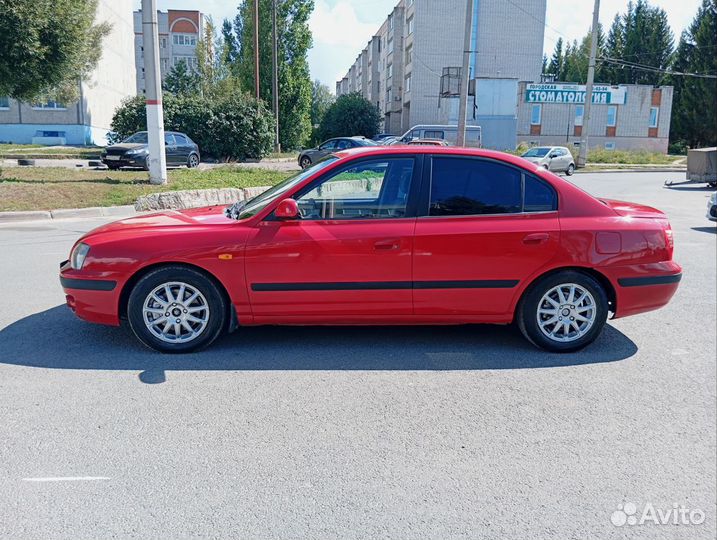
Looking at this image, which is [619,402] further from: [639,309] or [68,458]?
[68,458]

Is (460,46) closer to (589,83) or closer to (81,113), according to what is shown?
(589,83)

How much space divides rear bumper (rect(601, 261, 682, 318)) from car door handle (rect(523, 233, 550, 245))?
556 millimetres

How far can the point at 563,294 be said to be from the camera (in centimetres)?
480

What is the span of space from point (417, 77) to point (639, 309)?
5349 cm

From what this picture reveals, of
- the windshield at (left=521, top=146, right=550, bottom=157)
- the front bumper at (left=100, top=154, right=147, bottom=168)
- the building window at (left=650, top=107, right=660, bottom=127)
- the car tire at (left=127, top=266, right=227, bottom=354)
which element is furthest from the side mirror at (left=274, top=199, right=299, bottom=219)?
the building window at (left=650, top=107, right=660, bottom=127)

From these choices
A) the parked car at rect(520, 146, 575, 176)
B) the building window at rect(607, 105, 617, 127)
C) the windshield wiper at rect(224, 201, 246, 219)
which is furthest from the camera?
the building window at rect(607, 105, 617, 127)

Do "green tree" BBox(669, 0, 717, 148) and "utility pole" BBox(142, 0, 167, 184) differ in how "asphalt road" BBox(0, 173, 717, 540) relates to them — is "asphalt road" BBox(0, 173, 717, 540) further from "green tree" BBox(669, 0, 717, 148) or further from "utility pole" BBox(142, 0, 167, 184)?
"green tree" BBox(669, 0, 717, 148)

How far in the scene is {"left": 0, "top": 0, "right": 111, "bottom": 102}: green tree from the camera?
46.2ft

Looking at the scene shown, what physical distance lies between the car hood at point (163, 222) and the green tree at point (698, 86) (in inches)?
2632

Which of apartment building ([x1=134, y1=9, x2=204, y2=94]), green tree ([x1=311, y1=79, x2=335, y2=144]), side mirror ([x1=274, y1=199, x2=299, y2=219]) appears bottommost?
side mirror ([x1=274, y1=199, x2=299, y2=219])

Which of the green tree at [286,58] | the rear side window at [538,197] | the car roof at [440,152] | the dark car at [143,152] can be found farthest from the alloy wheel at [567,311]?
the green tree at [286,58]

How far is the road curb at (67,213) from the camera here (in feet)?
39.5

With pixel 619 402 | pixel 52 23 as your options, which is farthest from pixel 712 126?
pixel 619 402

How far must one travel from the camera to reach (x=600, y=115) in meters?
55.4
